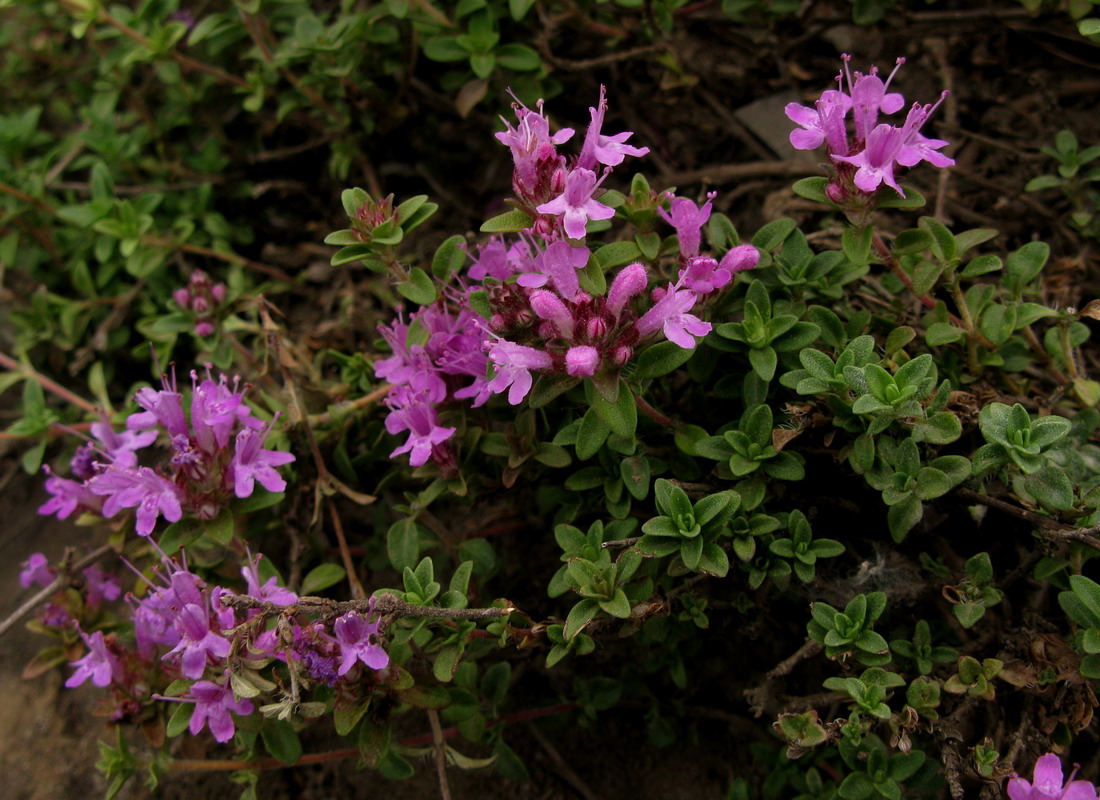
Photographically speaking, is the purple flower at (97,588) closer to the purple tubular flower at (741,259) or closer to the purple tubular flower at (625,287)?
the purple tubular flower at (625,287)

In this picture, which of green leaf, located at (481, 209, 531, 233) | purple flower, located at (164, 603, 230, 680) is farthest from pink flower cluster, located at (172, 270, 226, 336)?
green leaf, located at (481, 209, 531, 233)

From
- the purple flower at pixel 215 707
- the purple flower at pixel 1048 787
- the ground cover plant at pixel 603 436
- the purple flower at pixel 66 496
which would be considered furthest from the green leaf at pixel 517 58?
the purple flower at pixel 1048 787

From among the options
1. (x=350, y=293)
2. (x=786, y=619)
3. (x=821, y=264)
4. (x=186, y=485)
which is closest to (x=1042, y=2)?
(x=821, y=264)

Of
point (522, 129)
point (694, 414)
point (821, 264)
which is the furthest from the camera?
point (694, 414)

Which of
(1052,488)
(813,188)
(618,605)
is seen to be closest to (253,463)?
(618,605)

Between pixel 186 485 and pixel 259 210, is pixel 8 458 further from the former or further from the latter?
pixel 186 485

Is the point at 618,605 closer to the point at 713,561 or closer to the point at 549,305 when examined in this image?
the point at 713,561
